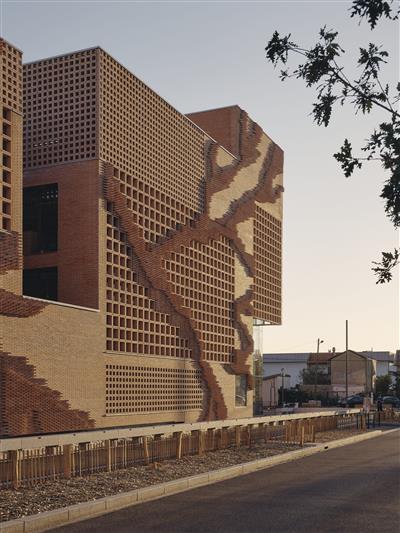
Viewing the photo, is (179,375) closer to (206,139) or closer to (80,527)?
(206,139)

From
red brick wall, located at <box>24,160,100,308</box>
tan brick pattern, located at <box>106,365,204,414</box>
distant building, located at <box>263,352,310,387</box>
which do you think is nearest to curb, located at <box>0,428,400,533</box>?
tan brick pattern, located at <box>106,365,204,414</box>

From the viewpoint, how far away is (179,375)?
44.1 metres

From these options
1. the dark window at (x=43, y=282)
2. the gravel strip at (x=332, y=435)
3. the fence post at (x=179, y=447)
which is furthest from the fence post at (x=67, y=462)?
the dark window at (x=43, y=282)

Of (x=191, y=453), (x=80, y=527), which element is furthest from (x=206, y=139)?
(x=80, y=527)

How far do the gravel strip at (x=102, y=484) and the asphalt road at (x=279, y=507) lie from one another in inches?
40.1

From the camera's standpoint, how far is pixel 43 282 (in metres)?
36.9

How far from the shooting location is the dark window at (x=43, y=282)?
1446 inches

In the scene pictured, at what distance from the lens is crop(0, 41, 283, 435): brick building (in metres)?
30.7

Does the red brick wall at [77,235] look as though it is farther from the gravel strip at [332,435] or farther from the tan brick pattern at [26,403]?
the gravel strip at [332,435]

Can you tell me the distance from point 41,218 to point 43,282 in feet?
10.4

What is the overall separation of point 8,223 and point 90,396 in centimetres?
853

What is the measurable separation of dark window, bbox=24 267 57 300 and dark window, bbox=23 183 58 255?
102cm

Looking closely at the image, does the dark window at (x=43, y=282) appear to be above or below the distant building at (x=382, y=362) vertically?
above

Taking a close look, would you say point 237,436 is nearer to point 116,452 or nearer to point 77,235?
point 116,452
